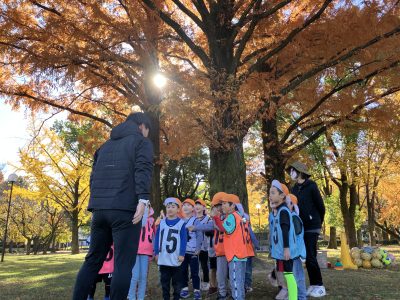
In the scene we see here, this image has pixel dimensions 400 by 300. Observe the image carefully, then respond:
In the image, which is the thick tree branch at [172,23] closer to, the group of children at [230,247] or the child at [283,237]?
the group of children at [230,247]

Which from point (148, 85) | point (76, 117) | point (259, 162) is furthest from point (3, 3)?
point (259, 162)

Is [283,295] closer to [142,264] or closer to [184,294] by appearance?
[184,294]

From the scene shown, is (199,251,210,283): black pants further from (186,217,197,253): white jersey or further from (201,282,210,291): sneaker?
(186,217,197,253): white jersey

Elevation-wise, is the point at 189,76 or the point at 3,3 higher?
the point at 3,3

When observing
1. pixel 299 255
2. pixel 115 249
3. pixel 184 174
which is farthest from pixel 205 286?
pixel 184 174

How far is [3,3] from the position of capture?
7605 mm

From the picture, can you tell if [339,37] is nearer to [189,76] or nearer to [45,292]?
[189,76]

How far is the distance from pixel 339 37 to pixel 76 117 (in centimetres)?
820

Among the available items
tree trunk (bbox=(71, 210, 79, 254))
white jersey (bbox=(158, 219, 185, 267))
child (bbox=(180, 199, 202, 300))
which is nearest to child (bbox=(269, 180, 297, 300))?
white jersey (bbox=(158, 219, 185, 267))

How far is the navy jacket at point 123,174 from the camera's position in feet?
9.23

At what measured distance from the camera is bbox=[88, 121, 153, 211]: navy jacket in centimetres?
281

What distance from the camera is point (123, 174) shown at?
114 inches

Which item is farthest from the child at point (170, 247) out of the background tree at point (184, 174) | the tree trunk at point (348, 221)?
the background tree at point (184, 174)

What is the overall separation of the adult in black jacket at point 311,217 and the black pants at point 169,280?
5.87 feet
